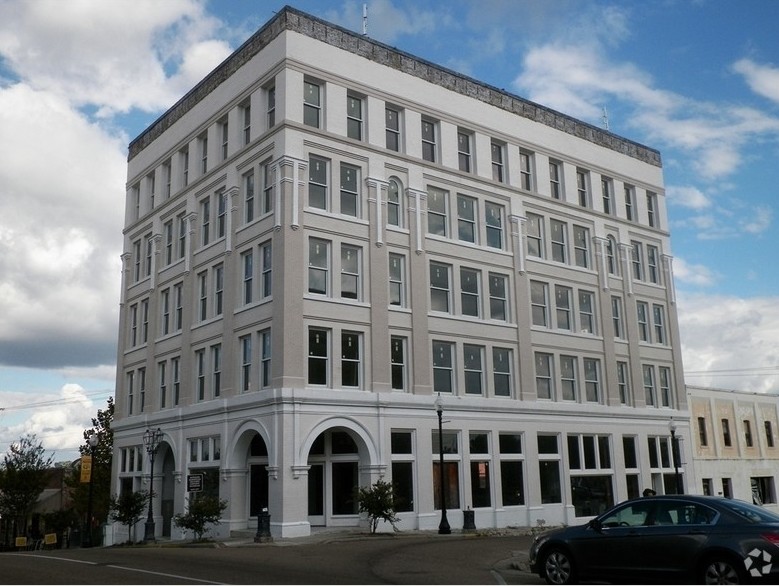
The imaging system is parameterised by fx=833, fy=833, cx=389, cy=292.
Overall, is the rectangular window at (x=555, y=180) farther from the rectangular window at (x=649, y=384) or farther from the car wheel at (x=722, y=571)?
the car wheel at (x=722, y=571)

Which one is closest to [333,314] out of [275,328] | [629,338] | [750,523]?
[275,328]

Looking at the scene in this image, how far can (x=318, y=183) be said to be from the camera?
33156 millimetres

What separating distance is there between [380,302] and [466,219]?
277 inches

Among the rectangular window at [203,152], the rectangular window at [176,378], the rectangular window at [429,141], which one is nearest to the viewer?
the rectangular window at [429,141]

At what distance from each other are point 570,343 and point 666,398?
817 cm

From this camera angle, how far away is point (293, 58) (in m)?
33.0

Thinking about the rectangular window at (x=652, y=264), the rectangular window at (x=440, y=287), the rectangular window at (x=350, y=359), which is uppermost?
the rectangular window at (x=652, y=264)

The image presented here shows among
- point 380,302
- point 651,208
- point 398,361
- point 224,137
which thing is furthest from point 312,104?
point 651,208

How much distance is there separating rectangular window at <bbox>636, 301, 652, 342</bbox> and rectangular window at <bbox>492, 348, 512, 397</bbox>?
10271 millimetres

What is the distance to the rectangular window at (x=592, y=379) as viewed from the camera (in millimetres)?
40719

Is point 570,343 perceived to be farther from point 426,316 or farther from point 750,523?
point 750,523

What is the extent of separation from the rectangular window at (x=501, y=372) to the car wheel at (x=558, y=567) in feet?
73.0

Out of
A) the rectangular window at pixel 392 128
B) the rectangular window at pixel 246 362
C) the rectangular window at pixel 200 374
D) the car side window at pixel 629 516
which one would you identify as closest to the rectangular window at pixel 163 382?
the rectangular window at pixel 200 374

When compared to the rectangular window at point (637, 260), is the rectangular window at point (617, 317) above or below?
below
